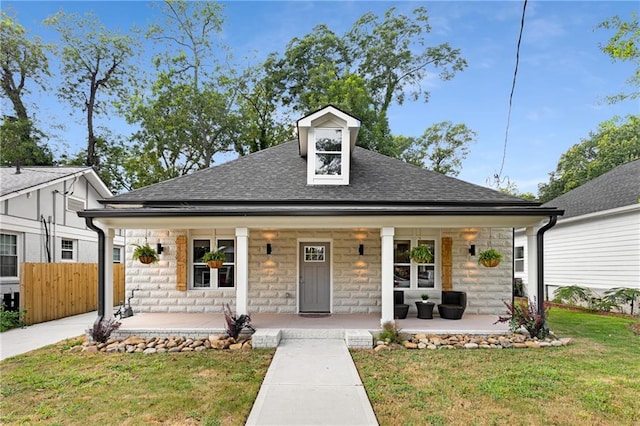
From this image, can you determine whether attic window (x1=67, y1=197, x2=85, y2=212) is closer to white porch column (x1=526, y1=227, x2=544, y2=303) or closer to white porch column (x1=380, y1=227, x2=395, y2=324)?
white porch column (x1=380, y1=227, x2=395, y2=324)

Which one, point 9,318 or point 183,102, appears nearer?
point 9,318

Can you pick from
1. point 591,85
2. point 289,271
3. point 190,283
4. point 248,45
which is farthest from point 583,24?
point 248,45

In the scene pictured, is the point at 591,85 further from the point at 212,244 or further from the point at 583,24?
the point at 212,244

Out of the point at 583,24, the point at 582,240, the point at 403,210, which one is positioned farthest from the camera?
the point at 582,240

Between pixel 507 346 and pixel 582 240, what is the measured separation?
9.22 m

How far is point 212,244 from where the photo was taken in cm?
992

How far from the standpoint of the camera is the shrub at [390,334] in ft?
23.8

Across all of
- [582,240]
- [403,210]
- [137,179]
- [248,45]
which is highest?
[248,45]

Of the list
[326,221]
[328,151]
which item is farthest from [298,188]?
[326,221]

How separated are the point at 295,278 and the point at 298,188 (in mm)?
2493

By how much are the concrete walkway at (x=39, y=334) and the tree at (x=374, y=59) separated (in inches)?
650

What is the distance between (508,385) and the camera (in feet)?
16.7

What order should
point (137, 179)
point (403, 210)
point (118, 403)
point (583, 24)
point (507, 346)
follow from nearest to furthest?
point (118, 403) → point (507, 346) → point (403, 210) → point (583, 24) → point (137, 179)

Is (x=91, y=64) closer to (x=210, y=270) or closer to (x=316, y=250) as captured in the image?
(x=210, y=270)
